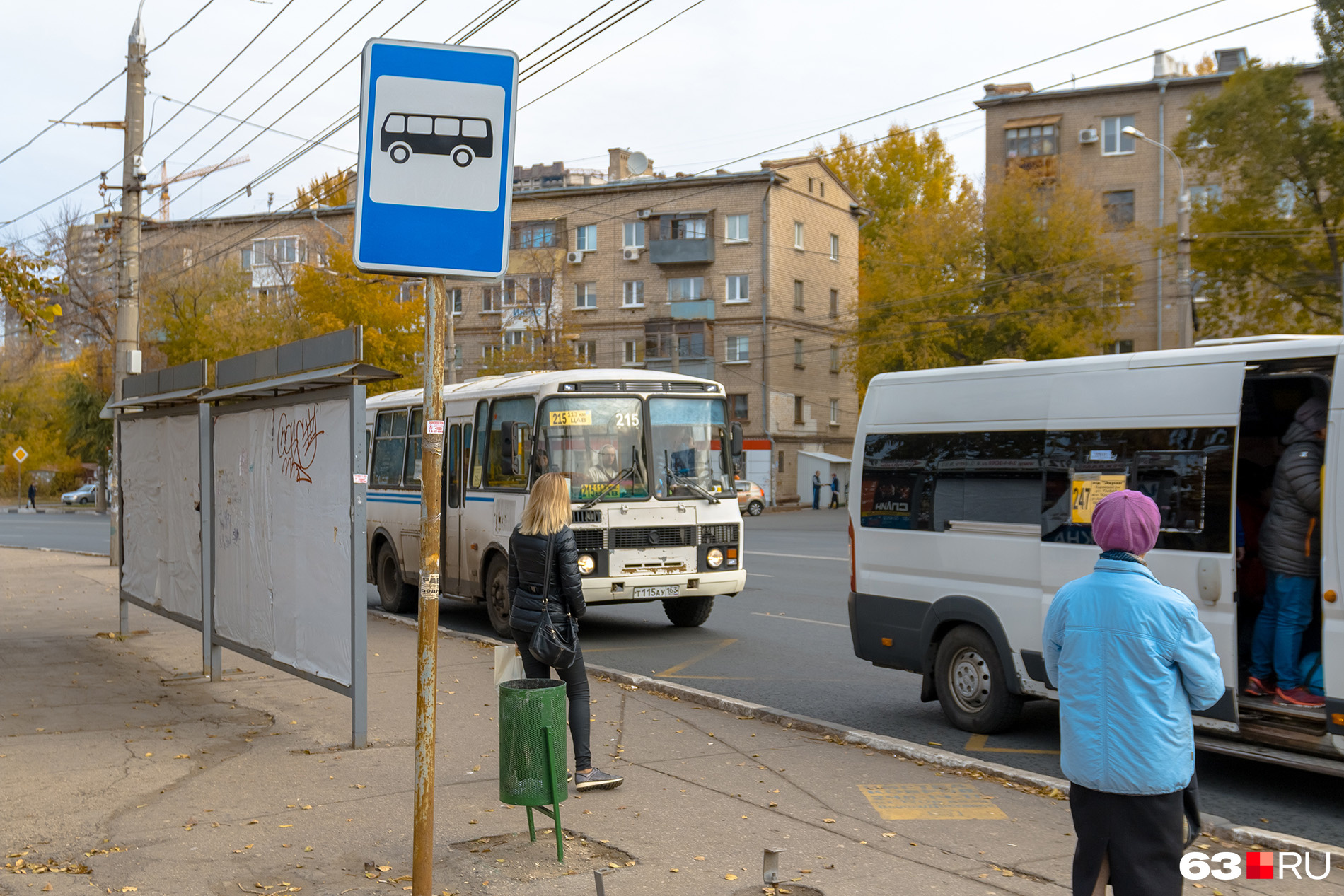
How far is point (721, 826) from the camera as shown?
21.0 ft

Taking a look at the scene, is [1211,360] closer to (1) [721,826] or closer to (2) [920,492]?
(2) [920,492]

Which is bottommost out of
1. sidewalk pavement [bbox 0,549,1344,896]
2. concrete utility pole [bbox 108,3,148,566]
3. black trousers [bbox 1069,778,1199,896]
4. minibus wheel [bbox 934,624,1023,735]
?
sidewalk pavement [bbox 0,549,1344,896]

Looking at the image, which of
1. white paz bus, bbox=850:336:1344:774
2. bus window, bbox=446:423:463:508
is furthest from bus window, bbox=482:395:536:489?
white paz bus, bbox=850:336:1344:774

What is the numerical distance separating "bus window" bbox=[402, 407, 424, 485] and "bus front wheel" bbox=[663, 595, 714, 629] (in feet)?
13.2

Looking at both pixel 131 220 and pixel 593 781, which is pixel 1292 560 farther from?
pixel 131 220

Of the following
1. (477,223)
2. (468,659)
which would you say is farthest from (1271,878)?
(468,659)

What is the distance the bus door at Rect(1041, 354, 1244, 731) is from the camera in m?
7.17

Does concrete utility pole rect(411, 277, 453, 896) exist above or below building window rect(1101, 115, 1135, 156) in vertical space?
below

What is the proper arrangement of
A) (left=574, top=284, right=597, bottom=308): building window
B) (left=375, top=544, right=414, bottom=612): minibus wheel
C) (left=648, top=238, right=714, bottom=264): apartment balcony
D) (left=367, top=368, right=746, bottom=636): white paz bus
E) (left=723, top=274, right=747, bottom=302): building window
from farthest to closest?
(left=574, top=284, right=597, bottom=308): building window
(left=723, top=274, right=747, bottom=302): building window
(left=648, top=238, right=714, bottom=264): apartment balcony
(left=375, top=544, right=414, bottom=612): minibus wheel
(left=367, top=368, right=746, bottom=636): white paz bus

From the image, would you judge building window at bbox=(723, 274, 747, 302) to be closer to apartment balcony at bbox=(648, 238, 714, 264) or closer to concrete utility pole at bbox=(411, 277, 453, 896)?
apartment balcony at bbox=(648, 238, 714, 264)

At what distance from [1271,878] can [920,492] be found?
3960 mm

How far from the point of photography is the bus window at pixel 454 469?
611 inches

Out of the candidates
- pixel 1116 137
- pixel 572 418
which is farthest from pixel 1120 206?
pixel 572 418

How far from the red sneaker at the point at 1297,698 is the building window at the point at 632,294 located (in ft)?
187
